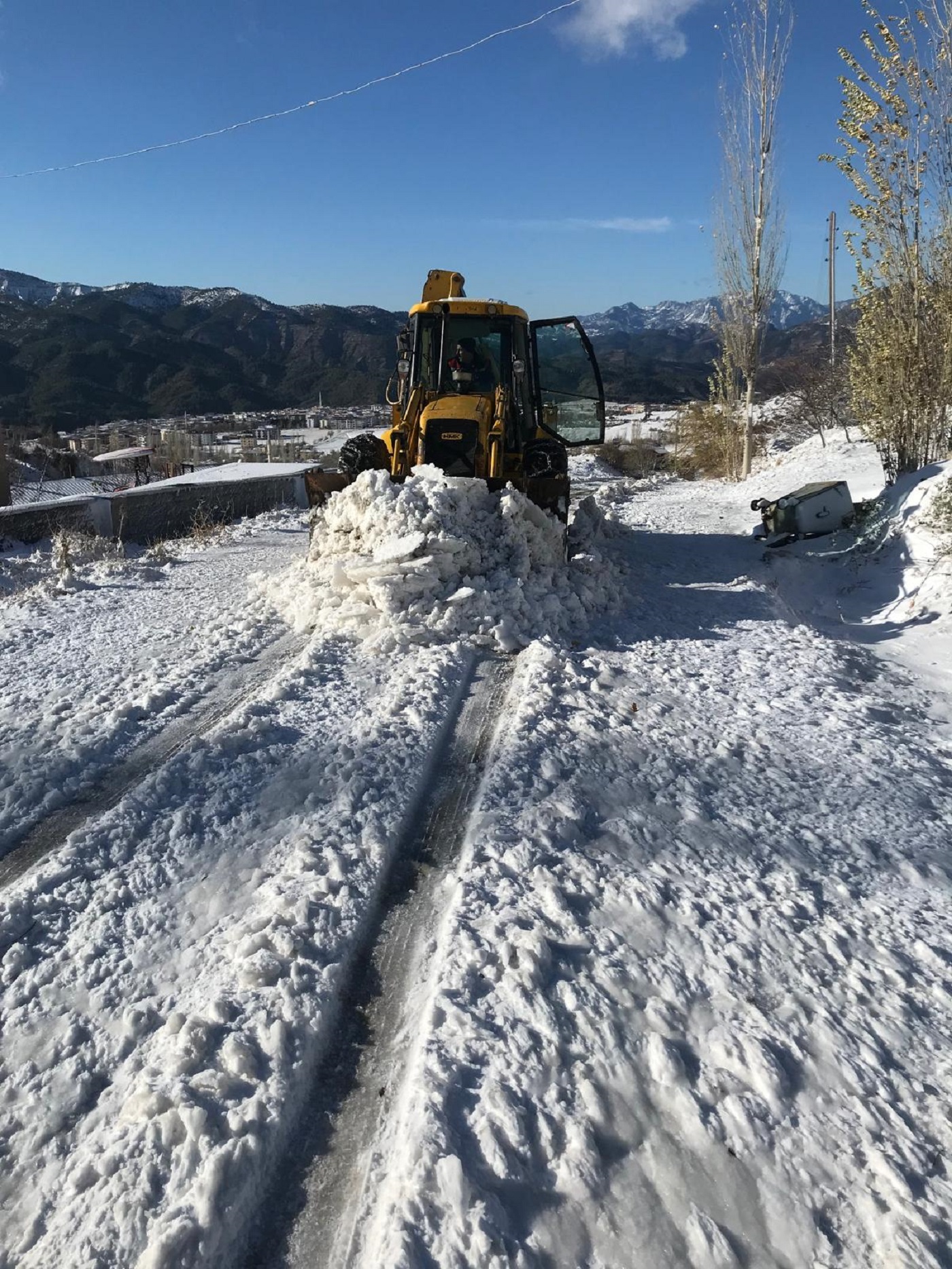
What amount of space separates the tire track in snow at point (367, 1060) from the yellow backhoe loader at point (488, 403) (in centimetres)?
433

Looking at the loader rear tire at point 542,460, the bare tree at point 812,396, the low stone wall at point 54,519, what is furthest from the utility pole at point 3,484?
the bare tree at point 812,396

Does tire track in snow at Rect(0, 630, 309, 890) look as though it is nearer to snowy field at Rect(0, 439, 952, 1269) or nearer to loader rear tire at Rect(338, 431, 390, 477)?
snowy field at Rect(0, 439, 952, 1269)

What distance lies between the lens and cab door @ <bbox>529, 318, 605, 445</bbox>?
7.71 metres

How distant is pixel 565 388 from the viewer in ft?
26.3

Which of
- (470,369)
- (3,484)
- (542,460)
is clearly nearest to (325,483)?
(470,369)

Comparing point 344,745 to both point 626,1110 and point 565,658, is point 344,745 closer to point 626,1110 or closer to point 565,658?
point 565,658

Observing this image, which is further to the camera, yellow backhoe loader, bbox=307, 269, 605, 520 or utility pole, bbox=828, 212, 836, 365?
utility pole, bbox=828, 212, 836, 365

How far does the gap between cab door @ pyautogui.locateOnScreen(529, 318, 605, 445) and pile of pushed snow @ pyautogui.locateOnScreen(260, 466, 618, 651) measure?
1.84 meters

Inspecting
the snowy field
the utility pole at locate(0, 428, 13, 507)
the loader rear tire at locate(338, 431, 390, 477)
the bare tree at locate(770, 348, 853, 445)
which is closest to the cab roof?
the loader rear tire at locate(338, 431, 390, 477)

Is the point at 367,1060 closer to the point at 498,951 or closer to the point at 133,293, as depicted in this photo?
the point at 498,951

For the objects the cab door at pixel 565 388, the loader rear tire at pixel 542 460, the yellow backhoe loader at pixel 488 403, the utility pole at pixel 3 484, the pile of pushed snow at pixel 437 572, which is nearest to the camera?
the pile of pushed snow at pixel 437 572

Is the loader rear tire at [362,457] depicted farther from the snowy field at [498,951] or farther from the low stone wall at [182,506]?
the low stone wall at [182,506]

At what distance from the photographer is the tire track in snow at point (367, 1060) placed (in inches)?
66.7

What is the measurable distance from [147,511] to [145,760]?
7.19m
